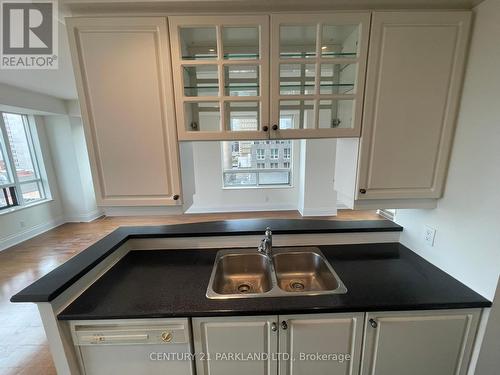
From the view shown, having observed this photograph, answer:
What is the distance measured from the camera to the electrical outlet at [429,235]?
1.27 meters

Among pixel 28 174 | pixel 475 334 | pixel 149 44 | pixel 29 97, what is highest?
pixel 29 97

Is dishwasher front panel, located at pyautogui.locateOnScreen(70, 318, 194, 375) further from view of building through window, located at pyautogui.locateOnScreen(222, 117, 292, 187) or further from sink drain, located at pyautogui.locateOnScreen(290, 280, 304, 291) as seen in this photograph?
view of building through window, located at pyautogui.locateOnScreen(222, 117, 292, 187)

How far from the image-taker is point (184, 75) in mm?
1110

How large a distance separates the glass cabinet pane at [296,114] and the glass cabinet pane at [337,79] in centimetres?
11

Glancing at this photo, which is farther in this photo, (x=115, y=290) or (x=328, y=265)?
(x=328, y=265)

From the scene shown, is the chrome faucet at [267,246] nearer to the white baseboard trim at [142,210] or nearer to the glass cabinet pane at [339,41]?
the white baseboard trim at [142,210]

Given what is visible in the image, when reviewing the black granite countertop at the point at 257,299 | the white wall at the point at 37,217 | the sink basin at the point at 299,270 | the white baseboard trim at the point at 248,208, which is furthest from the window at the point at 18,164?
the sink basin at the point at 299,270

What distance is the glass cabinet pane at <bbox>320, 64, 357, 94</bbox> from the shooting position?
3.73ft

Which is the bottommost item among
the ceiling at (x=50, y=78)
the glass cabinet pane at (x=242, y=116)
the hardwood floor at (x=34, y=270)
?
the hardwood floor at (x=34, y=270)

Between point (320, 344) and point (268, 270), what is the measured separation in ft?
1.57

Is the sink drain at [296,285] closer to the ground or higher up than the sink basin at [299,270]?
closer to the ground

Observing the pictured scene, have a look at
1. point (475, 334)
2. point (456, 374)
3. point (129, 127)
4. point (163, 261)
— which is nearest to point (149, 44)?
point (129, 127)

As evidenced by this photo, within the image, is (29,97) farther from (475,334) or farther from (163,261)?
(475,334)

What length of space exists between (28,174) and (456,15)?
6.11 metres
